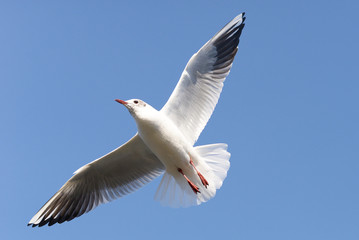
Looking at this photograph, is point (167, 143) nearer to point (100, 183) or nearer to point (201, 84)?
point (201, 84)

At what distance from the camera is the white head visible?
733 centimetres

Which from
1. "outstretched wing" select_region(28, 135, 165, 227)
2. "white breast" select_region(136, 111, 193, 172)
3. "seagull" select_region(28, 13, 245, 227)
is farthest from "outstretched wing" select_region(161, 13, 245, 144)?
"outstretched wing" select_region(28, 135, 165, 227)

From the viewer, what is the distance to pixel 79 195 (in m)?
8.33

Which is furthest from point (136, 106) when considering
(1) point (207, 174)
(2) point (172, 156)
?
(1) point (207, 174)

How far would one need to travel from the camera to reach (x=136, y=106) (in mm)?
7430

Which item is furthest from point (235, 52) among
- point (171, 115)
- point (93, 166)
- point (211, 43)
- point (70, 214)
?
point (70, 214)

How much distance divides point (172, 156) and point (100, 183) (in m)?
1.49

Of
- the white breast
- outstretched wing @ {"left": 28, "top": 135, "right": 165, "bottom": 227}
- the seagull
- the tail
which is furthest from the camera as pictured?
outstretched wing @ {"left": 28, "top": 135, "right": 165, "bottom": 227}

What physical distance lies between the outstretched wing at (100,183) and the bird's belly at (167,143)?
61 centimetres

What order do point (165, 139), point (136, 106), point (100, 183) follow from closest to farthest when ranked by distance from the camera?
point (165, 139) → point (136, 106) → point (100, 183)

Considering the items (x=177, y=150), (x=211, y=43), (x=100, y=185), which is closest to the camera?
(x=177, y=150)

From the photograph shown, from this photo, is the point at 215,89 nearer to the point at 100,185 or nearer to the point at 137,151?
the point at 137,151

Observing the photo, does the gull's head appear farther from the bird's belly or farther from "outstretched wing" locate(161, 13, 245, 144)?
"outstretched wing" locate(161, 13, 245, 144)

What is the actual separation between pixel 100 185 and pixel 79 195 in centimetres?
34
